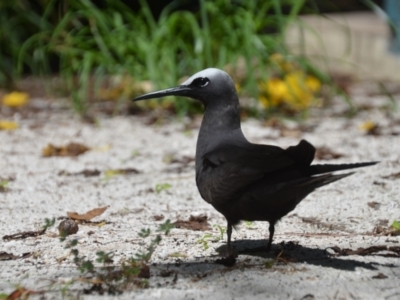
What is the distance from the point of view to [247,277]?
2496 millimetres

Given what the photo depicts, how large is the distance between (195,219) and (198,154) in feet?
1.75

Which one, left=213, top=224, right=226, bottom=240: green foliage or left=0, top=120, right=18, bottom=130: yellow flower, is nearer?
left=213, top=224, right=226, bottom=240: green foliage

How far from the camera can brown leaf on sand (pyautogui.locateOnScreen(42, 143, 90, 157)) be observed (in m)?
5.07

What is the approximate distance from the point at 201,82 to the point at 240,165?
1.84 ft

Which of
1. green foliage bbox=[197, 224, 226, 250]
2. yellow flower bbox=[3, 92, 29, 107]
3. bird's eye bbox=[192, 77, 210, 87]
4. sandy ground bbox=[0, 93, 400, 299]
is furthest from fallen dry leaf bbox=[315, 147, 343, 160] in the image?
yellow flower bbox=[3, 92, 29, 107]

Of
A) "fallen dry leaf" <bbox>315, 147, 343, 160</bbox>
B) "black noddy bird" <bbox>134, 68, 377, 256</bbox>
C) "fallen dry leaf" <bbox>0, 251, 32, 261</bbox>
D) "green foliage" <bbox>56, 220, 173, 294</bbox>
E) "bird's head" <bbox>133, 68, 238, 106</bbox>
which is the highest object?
"bird's head" <bbox>133, 68, 238, 106</bbox>

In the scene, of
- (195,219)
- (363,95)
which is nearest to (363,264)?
(195,219)

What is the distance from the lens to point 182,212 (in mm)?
3596

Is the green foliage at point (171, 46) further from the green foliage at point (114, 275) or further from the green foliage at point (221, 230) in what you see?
the green foliage at point (114, 275)

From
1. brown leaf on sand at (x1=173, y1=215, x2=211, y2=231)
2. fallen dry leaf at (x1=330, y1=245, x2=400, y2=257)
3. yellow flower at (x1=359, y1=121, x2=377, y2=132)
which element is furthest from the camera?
yellow flower at (x1=359, y1=121, x2=377, y2=132)

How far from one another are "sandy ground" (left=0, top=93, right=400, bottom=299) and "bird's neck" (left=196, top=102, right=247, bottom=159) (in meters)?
0.38

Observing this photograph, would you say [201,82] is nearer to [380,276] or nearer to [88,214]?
[88,214]

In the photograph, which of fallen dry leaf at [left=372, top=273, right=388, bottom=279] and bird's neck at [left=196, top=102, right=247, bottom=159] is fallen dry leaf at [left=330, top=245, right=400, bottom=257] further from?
bird's neck at [left=196, top=102, right=247, bottom=159]

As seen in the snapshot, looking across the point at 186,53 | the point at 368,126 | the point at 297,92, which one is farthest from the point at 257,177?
the point at 297,92
